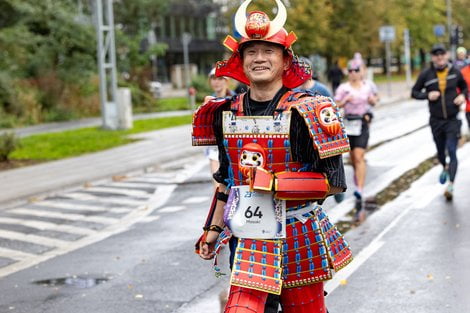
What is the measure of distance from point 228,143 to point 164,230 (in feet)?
19.5

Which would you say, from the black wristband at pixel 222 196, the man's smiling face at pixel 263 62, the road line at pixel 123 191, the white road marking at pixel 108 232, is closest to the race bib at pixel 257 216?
the black wristband at pixel 222 196

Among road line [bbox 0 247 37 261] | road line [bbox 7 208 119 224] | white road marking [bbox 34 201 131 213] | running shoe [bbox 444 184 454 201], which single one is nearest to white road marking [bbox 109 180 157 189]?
white road marking [bbox 34 201 131 213]

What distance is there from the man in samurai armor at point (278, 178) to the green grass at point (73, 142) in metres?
15.9

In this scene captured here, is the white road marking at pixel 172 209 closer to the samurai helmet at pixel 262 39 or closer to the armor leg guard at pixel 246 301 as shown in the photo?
the samurai helmet at pixel 262 39

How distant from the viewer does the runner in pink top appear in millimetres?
11086

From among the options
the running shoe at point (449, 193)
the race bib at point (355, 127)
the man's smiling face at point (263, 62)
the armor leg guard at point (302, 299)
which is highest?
the man's smiling face at point (263, 62)

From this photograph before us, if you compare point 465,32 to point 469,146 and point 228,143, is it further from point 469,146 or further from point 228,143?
point 228,143

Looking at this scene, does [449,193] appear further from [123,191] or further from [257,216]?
[257,216]

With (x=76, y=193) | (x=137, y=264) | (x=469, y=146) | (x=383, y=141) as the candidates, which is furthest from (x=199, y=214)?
(x=383, y=141)

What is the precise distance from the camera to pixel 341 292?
689 cm

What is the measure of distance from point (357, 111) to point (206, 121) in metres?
6.98

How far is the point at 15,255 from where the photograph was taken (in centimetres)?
916

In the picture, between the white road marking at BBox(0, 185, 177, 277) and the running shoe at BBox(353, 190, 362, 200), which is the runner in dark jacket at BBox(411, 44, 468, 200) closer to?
the running shoe at BBox(353, 190, 362, 200)

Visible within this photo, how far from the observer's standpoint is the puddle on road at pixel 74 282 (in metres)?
7.62
